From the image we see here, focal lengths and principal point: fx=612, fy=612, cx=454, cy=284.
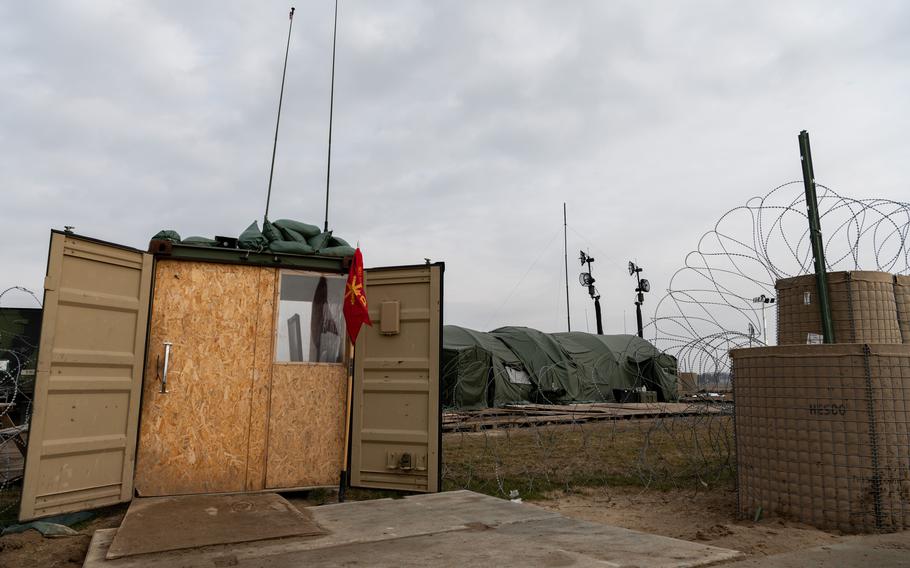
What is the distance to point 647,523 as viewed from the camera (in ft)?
20.0

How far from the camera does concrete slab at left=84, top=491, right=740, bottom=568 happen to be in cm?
388

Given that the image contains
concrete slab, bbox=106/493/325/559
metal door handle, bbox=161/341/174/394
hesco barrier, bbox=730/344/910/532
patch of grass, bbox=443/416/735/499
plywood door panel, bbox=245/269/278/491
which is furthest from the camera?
patch of grass, bbox=443/416/735/499

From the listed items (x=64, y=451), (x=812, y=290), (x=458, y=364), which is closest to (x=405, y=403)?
(x=64, y=451)

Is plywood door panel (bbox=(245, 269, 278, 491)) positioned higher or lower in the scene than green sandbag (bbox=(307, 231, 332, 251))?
lower

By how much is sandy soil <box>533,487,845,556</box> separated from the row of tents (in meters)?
→ 8.83

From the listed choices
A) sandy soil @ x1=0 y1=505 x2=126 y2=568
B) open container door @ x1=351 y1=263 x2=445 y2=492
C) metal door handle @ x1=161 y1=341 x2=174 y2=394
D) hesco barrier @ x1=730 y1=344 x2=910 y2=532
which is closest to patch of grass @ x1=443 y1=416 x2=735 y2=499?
open container door @ x1=351 y1=263 x2=445 y2=492

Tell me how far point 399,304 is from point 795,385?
4.00m

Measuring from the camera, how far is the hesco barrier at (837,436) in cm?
489

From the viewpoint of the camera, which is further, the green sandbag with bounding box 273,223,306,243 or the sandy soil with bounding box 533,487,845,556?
the green sandbag with bounding box 273,223,306,243

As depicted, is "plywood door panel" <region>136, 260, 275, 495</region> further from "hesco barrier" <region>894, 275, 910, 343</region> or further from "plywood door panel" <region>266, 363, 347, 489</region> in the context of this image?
"hesco barrier" <region>894, 275, 910, 343</region>

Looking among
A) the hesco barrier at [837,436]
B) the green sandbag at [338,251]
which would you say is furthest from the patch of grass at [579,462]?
the green sandbag at [338,251]

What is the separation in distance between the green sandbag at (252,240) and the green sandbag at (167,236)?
2.09 feet

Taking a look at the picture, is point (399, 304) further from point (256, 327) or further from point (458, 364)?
point (458, 364)

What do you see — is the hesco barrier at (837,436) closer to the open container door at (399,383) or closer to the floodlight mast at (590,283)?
the open container door at (399,383)
